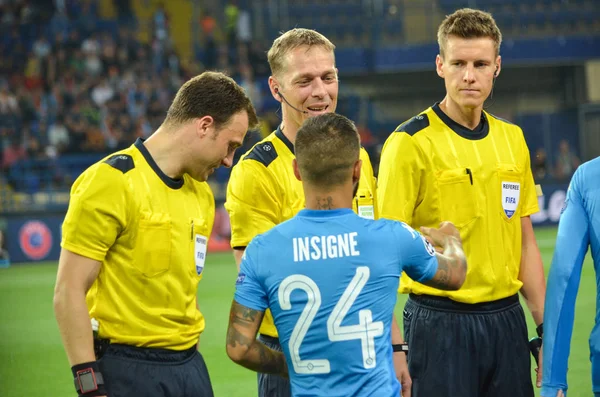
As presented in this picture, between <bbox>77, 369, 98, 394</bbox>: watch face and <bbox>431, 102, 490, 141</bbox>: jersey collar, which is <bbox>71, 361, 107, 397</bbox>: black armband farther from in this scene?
<bbox>431, 102, 490, 141</bbox>: jersey collar

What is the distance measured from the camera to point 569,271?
9.78 ft

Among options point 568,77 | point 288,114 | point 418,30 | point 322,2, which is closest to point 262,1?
point 322,2

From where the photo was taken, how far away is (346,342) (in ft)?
9.78

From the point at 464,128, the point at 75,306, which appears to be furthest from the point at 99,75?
the point at 75,306

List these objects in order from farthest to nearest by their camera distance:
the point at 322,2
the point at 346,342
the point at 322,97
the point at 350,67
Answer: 1. the point at 322,2
2. the point at 350,67
3. the point at 322,97
4. the point at 346,342

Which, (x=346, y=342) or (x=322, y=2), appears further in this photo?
(x=322, y=2)

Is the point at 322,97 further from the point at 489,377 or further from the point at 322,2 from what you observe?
the point at 322,2

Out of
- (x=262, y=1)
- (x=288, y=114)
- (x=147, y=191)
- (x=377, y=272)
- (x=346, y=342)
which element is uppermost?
(x=262, y=1)

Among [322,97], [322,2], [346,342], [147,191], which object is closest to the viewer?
[346,342]

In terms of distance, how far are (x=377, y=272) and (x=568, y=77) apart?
26.2 m

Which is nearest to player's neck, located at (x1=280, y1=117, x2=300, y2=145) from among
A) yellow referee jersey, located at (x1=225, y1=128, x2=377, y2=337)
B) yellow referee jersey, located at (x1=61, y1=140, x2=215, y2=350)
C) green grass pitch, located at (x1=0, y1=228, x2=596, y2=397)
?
yellow referee jersey, located at (x1=225, y1=128, x2=377, y2=337)

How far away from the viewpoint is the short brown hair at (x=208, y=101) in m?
3.62

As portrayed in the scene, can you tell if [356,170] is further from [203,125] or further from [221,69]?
[221,69]

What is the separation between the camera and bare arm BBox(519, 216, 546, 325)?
428 centimetres
